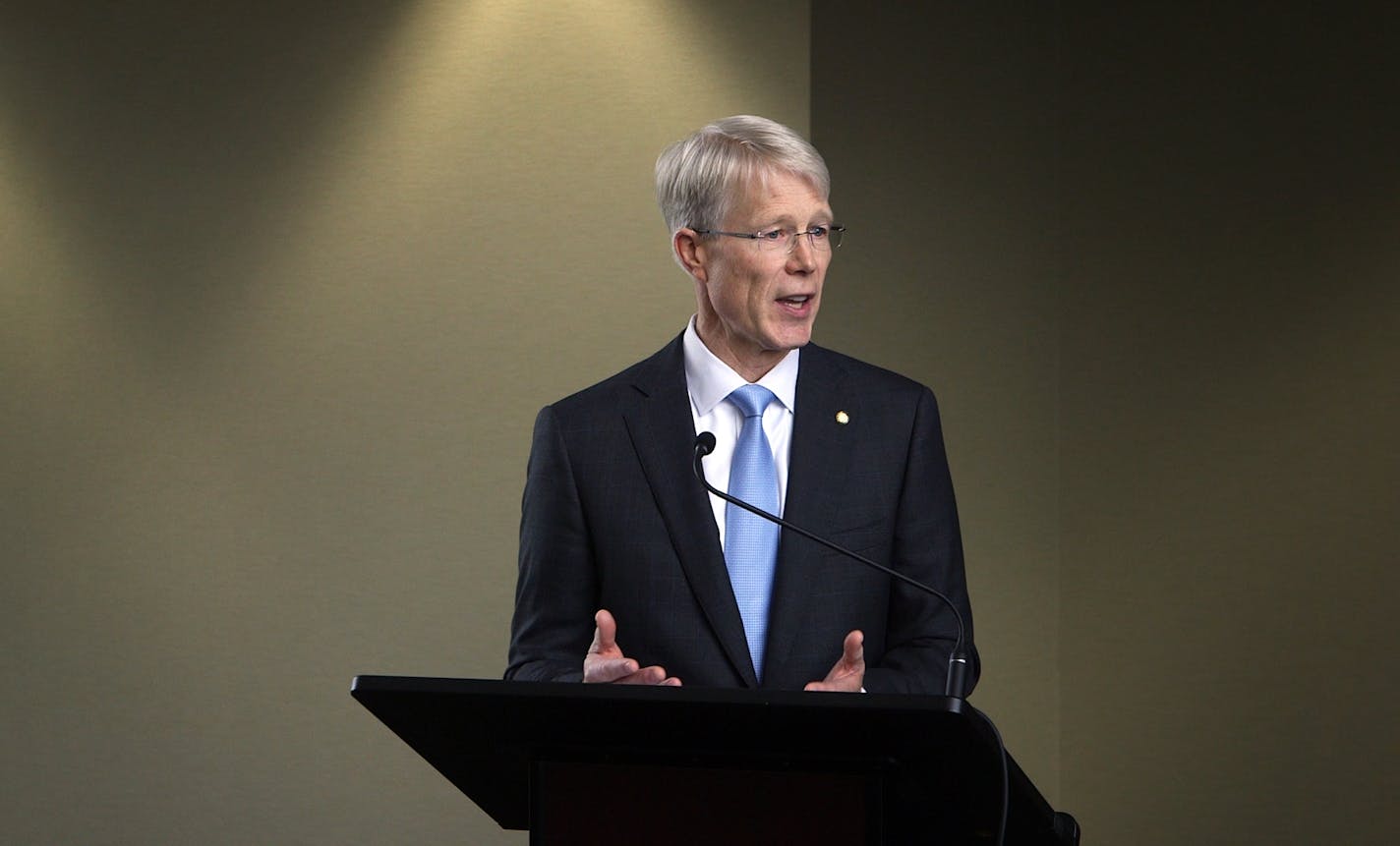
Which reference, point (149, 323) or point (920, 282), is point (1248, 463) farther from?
point (149, 323)

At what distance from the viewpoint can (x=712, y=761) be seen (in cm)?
153

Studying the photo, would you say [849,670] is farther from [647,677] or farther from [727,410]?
[727,410]

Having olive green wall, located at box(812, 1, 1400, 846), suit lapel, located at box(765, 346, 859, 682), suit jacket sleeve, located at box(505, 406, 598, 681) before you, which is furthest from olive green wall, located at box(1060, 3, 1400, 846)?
suit jacket sleeve, located at box(505, 406, 598, 681)

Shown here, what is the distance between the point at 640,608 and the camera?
86.4 inches

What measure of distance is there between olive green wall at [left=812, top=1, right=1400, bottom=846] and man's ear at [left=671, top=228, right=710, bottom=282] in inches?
80.5

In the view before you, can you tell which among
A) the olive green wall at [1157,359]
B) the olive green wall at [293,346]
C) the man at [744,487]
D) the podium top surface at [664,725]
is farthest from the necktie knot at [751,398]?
the olive green wall at [1157,359]

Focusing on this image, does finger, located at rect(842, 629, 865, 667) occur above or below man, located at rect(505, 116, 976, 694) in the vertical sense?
below

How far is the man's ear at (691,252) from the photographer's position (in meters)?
2.31

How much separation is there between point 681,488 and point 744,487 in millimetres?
94

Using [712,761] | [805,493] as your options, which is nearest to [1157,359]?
[805,493]

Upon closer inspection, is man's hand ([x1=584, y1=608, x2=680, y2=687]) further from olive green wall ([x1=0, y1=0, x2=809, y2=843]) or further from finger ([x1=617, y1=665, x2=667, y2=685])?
olive green wall ([x1=0, y1=0, x2=809, y2=843])

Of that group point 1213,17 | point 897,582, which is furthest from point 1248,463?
point 897,582

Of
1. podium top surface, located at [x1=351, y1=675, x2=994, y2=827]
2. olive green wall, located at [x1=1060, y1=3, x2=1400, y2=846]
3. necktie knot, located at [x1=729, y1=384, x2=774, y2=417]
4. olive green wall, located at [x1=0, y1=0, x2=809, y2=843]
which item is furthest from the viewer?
olive green wall, located at [x1=1060, y1=3, x2=1400, y2=846]

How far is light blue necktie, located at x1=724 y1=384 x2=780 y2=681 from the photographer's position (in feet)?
7.16
